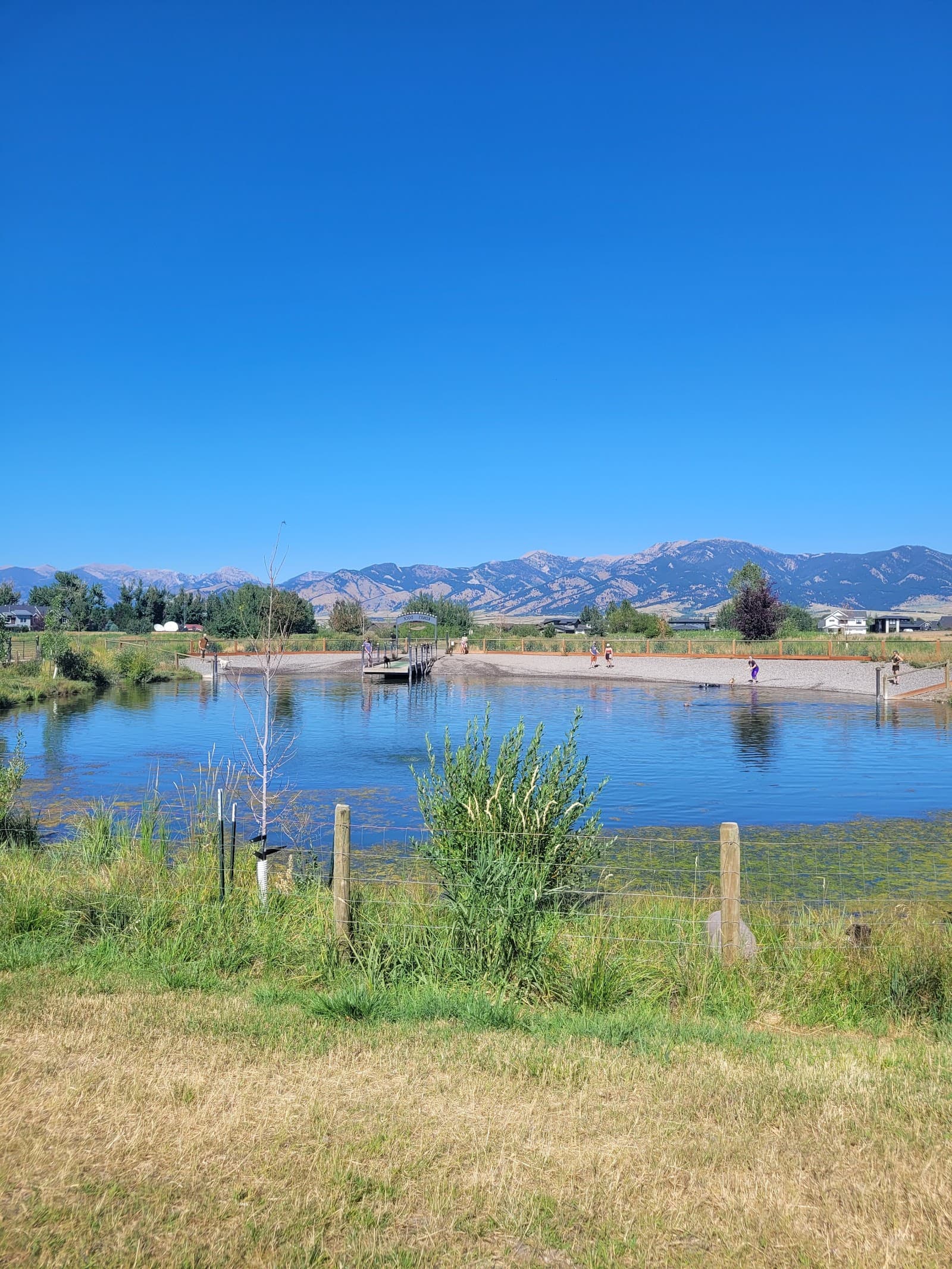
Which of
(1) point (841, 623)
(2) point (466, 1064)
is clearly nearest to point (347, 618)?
(2) point (466, 1064)

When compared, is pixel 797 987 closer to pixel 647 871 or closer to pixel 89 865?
pixel 647 871

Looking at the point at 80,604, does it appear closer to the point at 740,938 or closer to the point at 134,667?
the point at 134,667

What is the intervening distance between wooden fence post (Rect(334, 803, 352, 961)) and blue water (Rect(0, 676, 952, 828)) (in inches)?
318

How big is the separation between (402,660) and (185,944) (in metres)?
48.1

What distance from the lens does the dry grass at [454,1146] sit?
11.9 ft

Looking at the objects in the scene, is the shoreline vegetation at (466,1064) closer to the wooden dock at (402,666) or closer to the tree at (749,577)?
the wooden dock at (402,666)

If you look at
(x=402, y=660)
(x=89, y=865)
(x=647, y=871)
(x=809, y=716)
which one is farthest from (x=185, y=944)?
(x=402, y=660)

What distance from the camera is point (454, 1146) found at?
435 cm

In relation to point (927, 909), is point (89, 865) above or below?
above

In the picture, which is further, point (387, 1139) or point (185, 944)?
point (185, 944)

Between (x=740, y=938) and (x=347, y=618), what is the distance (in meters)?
86.6

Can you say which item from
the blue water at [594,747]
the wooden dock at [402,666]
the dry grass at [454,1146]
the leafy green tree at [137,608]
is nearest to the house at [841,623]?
the leafy green tree at [137,608]

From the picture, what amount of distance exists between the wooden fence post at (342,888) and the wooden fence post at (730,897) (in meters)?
2.70

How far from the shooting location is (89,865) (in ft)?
29.5
